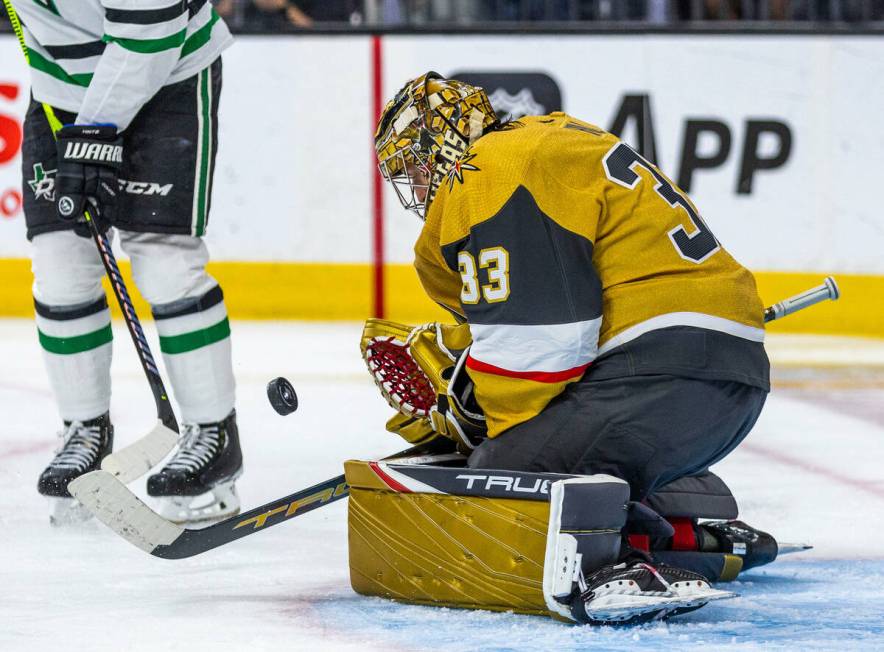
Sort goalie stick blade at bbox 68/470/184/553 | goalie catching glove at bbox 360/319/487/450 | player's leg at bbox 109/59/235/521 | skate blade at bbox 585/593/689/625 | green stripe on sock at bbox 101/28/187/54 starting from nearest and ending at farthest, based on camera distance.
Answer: skate blade at bbox 585/593/689/625 < goalie catching glove at bbox 360/319/487/450 < goalie stick blade at bbox 68/470/184/553 < green stripe on sock at bbox 101/28/187/54 < player's leg at bbox 109/59/235/521

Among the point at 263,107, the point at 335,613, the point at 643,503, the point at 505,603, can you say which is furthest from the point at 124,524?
the point at 263,107

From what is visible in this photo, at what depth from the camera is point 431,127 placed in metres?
2.01

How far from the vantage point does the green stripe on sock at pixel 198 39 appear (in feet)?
8.55

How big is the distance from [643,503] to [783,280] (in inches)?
111

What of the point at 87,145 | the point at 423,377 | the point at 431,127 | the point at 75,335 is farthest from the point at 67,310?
the point at 431,127

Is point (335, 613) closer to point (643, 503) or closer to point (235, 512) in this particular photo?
point (643, 503)

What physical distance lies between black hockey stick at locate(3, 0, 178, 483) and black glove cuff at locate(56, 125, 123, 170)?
0.31ft

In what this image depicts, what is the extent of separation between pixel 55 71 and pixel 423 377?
923 millimetres

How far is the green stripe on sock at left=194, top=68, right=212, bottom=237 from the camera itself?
8.50 feet

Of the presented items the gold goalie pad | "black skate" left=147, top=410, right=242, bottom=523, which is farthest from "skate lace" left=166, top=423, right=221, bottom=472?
the gold goalie pad

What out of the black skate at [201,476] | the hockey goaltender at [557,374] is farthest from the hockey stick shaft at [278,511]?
the black skate at [201,476]

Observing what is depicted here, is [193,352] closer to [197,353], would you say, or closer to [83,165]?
[197,353]

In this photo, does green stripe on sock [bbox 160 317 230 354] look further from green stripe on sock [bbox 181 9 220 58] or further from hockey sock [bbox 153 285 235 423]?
green stripe on sock [bbox 181 9 220 58]

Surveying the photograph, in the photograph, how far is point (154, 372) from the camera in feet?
8.25
